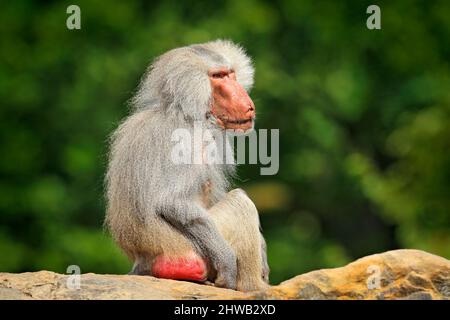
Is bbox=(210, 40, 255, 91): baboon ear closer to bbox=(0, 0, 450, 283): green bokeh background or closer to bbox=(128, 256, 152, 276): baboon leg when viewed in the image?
bbox=(128, 256, 152, 276): baboon leg

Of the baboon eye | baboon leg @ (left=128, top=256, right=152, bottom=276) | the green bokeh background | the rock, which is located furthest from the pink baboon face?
the green bokeh background

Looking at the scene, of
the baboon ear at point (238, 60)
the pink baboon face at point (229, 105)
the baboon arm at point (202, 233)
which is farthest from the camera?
the baboon ear at point (238, 60)

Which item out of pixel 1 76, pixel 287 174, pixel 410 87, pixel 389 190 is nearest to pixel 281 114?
pixel 287 174

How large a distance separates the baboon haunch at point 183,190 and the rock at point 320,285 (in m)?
0.38

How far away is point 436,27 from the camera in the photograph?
22984 mm

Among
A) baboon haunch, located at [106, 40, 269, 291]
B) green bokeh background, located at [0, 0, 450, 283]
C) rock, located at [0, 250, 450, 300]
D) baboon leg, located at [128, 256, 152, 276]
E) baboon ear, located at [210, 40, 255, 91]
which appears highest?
green bokeh background, located at [0, 0, 450, 283]

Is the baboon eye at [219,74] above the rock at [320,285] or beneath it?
above

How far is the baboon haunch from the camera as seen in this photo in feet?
31.7

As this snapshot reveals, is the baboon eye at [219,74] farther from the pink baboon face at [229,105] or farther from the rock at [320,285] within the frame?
the rock at [320,285]

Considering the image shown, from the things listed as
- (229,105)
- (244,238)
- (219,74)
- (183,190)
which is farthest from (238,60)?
(244,238)

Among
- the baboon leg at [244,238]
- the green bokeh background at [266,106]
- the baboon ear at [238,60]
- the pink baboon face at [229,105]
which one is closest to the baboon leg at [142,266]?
the baboon leg at [244,238]

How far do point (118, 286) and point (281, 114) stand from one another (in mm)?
13482

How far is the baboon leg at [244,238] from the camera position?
32.1 ft

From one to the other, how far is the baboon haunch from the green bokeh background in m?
9.75
